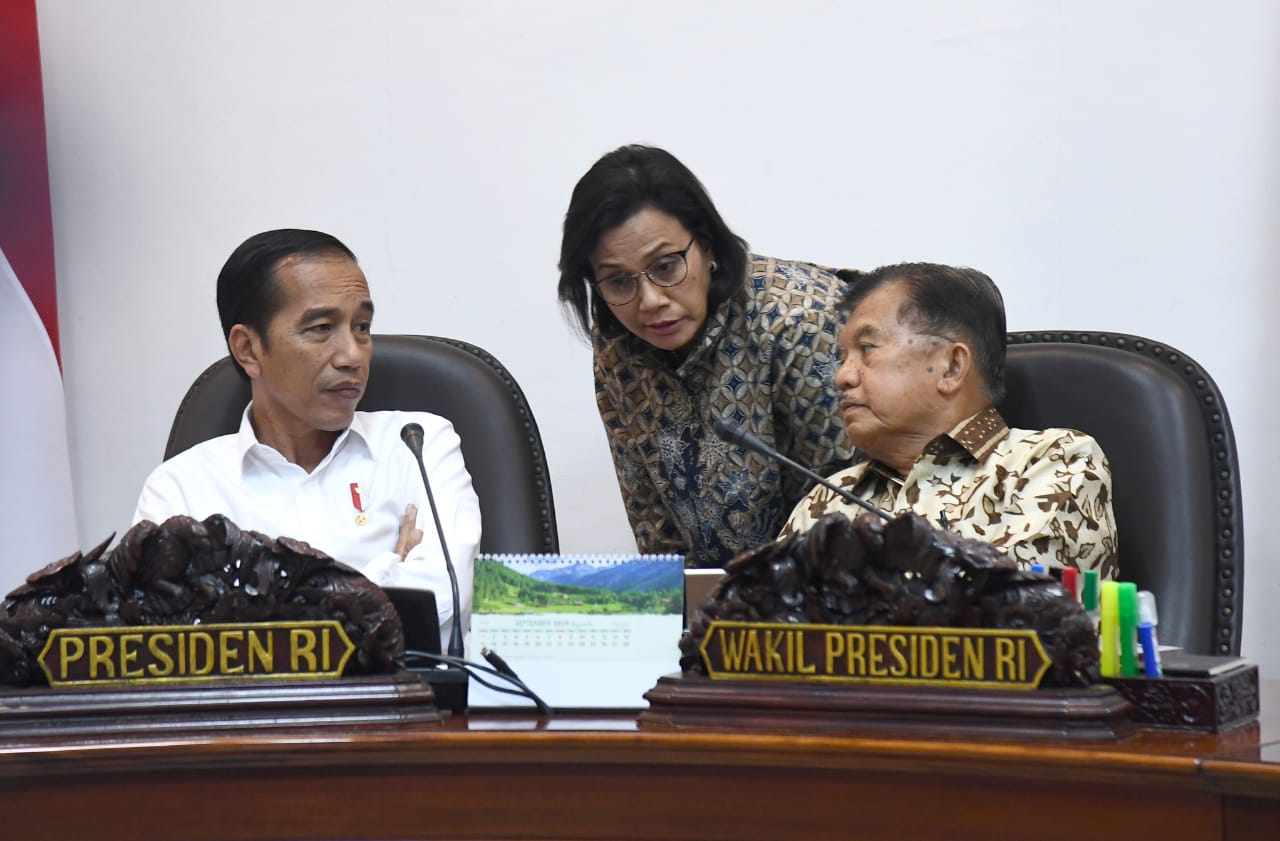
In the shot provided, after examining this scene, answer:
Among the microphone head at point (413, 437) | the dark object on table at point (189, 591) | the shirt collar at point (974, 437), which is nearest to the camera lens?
the dark object on table at point (189, 591)

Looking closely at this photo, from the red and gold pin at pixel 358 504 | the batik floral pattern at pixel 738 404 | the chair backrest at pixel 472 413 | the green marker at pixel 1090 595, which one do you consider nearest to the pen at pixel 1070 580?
the green marker at pixel 1090 595

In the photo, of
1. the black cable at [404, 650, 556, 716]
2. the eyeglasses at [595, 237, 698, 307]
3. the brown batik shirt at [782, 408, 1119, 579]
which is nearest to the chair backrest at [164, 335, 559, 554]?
the eyeglasses at [595, 237, 698, 307]

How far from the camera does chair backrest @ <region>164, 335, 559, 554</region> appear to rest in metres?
2.34

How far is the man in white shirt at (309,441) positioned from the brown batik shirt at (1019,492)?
692 mm

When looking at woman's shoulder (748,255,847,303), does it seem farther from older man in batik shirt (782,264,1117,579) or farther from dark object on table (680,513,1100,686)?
dark object on table (680,513,1100,686)

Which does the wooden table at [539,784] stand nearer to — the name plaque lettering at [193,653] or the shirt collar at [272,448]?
the name plaque lettering at [193,653]

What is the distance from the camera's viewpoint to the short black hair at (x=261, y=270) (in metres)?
2.34

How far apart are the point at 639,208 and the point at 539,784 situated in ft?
3.86

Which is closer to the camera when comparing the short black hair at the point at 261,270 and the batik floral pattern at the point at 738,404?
the batik floral pattern at the point at 738,404

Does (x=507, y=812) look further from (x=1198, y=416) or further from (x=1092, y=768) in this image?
(x=1198, y=416)

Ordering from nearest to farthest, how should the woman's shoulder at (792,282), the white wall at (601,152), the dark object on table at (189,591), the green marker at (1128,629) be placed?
the green marker at (1128,629) < the dark object on table at (189,591) < the woman's shoulder at (792,282) < the white wall at (601,152)

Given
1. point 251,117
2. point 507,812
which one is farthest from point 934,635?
point 251,117

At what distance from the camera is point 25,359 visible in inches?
117

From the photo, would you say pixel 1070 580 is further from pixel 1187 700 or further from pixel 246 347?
pixel 246 347
